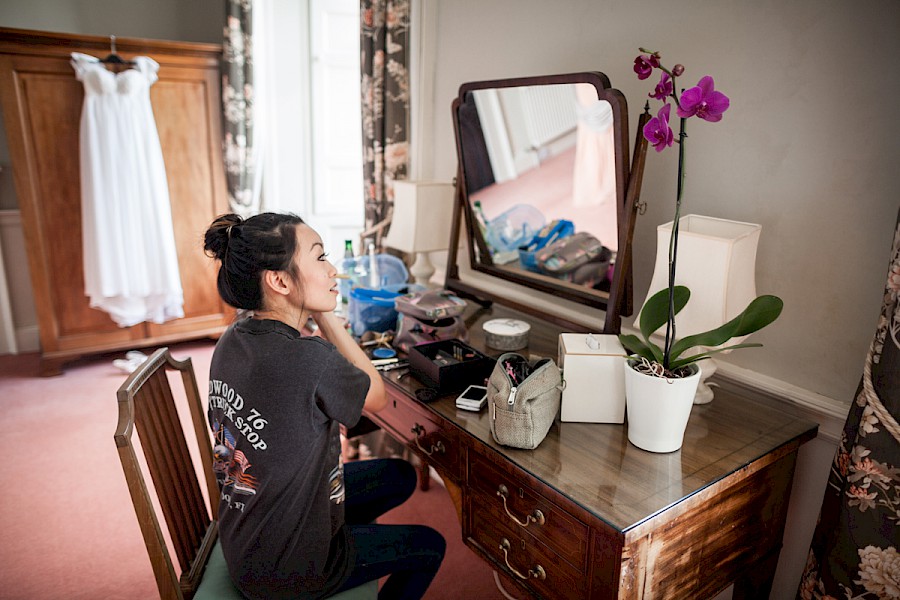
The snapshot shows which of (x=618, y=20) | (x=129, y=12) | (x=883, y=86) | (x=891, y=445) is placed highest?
(x=129, y=12)

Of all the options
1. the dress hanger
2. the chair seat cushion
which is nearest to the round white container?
the chair seat cushion

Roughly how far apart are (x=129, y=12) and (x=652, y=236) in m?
3.52

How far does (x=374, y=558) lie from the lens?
134cm

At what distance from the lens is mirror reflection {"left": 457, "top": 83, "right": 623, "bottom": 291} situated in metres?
1.60

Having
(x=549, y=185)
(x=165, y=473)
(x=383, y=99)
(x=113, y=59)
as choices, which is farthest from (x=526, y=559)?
(x=113, y=59)

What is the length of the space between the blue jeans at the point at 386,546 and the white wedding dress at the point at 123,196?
2.25 metres

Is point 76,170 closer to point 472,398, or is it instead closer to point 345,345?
point 345,345

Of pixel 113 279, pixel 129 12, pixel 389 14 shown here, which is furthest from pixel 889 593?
pixel 129 12

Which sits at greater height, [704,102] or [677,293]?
[704,102]

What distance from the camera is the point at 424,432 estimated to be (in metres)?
1.50

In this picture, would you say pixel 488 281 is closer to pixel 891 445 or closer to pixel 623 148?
pixel 623 148

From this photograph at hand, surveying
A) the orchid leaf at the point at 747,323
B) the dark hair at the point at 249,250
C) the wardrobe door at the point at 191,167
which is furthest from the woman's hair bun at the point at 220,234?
the wardrobe door at the point at 191,167

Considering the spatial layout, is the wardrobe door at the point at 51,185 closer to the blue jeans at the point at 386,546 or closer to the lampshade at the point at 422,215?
the lampshade at the point at 422,215

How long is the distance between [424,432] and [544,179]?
0.79 m
